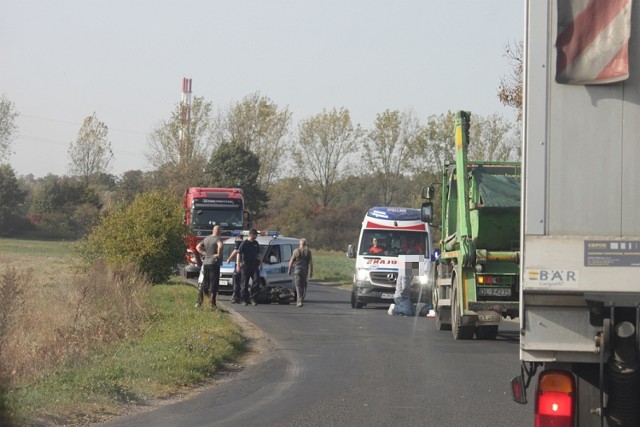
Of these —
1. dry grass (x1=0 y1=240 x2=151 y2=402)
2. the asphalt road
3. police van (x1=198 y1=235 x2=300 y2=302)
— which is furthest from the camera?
police van (x1=198 y1=235 x2=300 y2=302)

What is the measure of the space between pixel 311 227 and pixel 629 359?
68.9 meters

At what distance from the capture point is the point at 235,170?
2584 inches

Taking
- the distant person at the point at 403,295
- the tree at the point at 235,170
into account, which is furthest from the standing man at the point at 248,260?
the tree at the point at 235,170

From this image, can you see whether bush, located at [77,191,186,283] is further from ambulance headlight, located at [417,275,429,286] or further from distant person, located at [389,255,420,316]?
ambulance headlight, located at [417,275,429,286]

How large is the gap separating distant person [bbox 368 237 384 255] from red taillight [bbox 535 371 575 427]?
1971 cm

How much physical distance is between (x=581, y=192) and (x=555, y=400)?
1140 mm

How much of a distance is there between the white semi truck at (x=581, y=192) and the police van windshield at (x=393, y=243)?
1989 cm

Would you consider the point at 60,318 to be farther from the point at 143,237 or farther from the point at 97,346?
the point at 143,237

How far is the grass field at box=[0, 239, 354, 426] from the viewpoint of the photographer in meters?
9.79

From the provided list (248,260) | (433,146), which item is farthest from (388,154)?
(248,260)

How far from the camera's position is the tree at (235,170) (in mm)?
65475

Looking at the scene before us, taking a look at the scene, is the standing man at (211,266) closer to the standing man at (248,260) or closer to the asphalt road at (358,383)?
the asphalt road at (358,383)

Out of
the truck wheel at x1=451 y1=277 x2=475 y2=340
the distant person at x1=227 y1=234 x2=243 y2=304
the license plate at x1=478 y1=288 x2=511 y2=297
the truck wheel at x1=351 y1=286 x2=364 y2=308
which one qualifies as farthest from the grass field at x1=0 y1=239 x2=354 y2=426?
the truck wheel at x1=351 y1=286 x2=364 y2=308

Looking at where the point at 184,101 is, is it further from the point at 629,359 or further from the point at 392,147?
the point at 629,359
